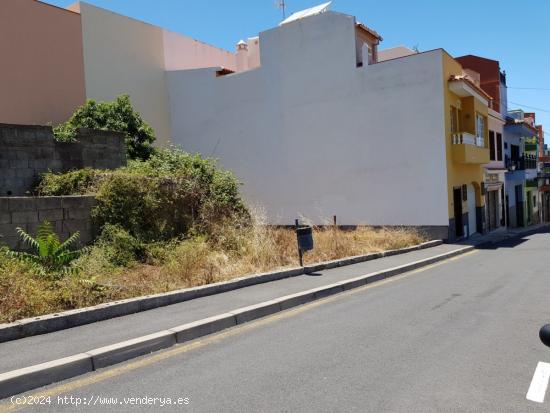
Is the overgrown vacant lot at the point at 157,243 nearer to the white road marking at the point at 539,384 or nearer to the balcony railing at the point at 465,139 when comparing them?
the white road marking at the point at 539,384

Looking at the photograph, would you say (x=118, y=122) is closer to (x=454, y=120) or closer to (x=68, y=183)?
(x=68, y=183)

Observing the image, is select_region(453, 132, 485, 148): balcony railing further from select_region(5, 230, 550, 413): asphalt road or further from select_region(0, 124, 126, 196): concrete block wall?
select_region(0, 124, 126, 196): concrete block wall

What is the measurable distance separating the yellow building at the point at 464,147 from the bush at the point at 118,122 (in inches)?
486

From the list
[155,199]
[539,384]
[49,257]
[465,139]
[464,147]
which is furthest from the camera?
[465,139]

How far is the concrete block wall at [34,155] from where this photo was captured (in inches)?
432

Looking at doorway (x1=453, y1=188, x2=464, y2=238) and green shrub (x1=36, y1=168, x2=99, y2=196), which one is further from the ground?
green shrub (x1=36, y1=168, x2=99, y2=196)

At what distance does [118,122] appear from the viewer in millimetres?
18359

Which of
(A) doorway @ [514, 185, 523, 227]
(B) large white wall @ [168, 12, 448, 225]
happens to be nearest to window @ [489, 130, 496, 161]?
(A) doorway @ [514, 185, 523, 227]

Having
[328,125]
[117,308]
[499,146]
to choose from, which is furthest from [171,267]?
[499,146]

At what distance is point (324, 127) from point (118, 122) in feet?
30.4

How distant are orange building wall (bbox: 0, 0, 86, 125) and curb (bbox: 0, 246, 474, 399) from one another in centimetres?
1459

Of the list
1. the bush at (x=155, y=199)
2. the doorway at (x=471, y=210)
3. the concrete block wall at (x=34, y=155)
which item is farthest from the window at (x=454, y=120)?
the concrete block wall at (x=34, y=155)

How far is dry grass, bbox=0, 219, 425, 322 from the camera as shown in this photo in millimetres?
6430

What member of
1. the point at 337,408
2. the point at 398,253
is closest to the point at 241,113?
the point at 398,253
